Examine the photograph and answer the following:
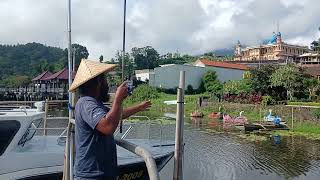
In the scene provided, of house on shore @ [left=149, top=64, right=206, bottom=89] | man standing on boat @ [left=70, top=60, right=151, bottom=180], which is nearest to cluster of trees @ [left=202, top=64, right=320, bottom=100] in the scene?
house on shore @ [left=149, top=64, right=206, bottom=89]

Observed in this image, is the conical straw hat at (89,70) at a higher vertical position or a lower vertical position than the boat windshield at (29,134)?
higher

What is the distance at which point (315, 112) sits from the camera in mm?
33281

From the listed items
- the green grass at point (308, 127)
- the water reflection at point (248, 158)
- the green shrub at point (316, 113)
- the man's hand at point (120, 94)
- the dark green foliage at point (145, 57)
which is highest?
the dark green foliage at point (145, 57)

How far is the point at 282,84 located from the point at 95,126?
4255 centimetres

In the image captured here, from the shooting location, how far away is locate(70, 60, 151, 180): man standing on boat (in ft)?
12.9

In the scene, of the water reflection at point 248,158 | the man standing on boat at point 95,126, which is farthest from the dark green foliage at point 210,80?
the man standing on boat at point 95,126

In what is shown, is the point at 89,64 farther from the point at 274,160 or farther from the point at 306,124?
the point at 306,124

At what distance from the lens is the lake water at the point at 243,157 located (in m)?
16.5

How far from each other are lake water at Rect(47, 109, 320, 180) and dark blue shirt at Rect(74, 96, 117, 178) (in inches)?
269

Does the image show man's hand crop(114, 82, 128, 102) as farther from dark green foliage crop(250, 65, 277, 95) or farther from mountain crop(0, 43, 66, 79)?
mountain crop(0, 43, 66, 79)

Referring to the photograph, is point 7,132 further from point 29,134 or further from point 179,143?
point 179,143

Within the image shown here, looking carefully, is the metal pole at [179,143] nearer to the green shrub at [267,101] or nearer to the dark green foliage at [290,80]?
the green shrub at [267,101]

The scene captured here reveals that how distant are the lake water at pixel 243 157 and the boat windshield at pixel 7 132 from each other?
3.52m

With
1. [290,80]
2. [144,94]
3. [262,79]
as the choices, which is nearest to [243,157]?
[290,80]
